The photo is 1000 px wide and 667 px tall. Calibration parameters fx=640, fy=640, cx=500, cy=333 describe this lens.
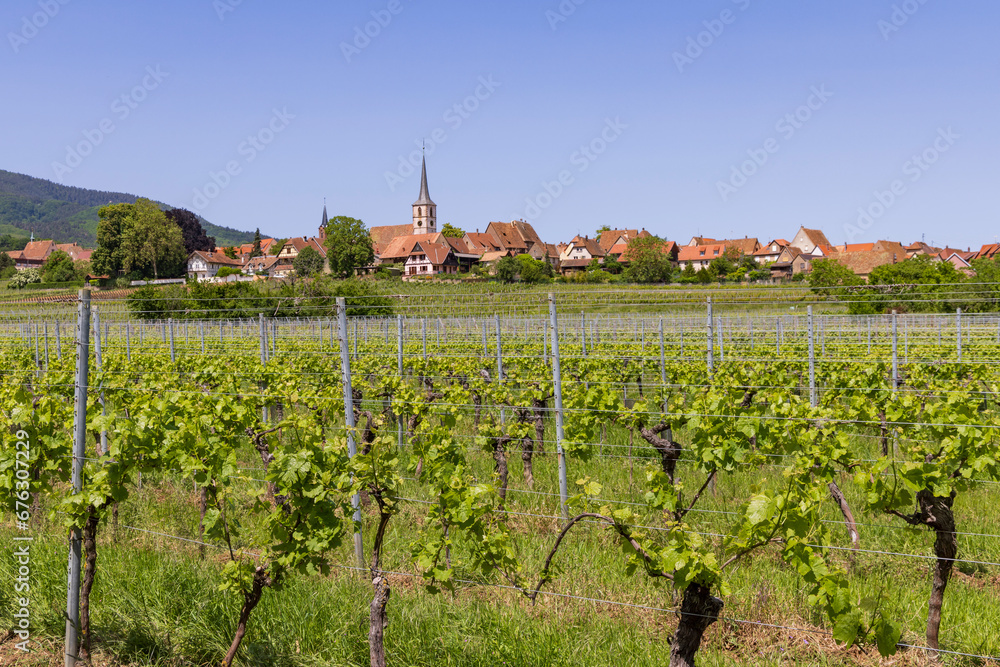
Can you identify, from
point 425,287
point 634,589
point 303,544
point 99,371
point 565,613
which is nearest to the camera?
point 303,544

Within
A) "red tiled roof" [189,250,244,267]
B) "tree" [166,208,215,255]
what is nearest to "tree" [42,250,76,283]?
"tree" [166,208,215,255]

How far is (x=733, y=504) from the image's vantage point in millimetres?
5812

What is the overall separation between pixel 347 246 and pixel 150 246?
17130 millimetres

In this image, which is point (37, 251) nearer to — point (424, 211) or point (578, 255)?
point (424, 211)

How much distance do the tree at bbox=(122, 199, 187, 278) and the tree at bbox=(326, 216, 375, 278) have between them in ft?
44.3

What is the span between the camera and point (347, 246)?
63.0 m

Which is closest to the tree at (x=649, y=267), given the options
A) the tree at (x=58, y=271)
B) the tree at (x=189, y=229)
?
the tree at (x=58, y=271)

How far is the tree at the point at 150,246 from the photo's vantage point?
175 feet

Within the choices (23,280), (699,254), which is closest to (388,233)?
(699,254)

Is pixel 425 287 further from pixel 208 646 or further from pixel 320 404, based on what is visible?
pixel 208 646

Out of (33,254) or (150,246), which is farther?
(33,254)

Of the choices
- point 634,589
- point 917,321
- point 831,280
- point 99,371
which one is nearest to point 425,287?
point 831,280

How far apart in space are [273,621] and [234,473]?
0.90 meters

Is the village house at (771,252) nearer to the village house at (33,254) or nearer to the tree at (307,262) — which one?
the tree at (307,262)
